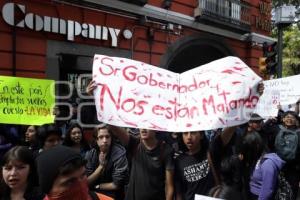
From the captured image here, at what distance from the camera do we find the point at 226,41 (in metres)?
13.5

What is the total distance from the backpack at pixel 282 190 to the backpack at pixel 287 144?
0.31m

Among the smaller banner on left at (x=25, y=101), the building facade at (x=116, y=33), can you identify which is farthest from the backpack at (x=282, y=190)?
the building facade at (x=116, y=33)

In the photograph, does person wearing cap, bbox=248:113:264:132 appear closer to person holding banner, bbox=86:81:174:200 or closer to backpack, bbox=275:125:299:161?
backpack, bbox=275:125:299:161

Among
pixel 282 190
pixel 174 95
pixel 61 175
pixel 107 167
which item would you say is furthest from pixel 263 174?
pixel 61 175

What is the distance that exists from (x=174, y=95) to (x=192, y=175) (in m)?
0.60

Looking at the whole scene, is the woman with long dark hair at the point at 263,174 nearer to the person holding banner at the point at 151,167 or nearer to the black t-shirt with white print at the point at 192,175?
the black t-shirt with white print at the point at 192,175

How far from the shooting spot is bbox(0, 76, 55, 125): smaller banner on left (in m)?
4.97

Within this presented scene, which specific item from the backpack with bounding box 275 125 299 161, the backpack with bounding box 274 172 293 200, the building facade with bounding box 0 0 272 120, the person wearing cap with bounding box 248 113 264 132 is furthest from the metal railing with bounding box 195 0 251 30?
the backpack with bounding box 274 172 293 200

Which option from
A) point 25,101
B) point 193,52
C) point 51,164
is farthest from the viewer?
point 193,52

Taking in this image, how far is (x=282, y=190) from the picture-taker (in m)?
4.23

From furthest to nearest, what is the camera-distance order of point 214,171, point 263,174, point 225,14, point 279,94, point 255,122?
point 225,14 → point 279,94 → point 255,122 → point 263,174 → point 214,171

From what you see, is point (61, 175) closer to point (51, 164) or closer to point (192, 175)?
point (51, 164)

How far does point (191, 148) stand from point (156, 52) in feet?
24.8

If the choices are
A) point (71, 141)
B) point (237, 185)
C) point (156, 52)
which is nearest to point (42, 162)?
point (237, 185)
